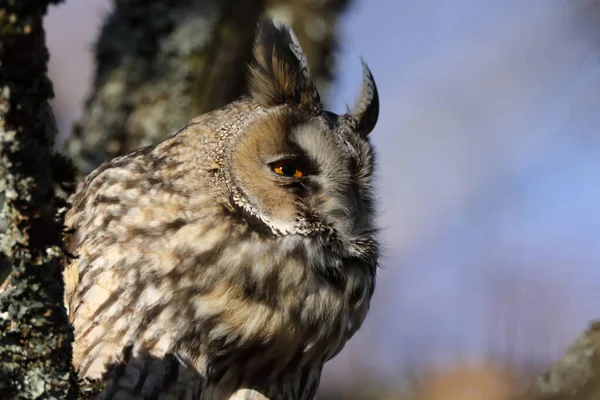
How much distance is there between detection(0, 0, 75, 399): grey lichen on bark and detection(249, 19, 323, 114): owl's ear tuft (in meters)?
1.14

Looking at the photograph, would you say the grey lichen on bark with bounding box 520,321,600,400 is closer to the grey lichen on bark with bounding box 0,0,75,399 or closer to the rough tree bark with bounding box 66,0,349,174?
the grey lichen on bark with bounding box 0,0,75,399

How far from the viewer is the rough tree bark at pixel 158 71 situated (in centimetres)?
365

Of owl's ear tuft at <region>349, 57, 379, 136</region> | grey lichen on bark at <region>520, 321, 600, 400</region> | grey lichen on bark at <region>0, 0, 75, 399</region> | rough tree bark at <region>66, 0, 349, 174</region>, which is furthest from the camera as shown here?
rough tree bark at <region>66, 0, 349, 174</region>

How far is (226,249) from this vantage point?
2324 millimetres

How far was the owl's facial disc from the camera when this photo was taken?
2.33 meters

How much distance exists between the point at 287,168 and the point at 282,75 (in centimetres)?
30

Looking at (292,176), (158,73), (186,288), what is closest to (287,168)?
(292,176)

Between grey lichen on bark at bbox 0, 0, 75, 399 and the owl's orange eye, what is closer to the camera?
grey lichen on bark at bbox 0, 0, 75, 399

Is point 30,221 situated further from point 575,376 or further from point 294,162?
point 294,162

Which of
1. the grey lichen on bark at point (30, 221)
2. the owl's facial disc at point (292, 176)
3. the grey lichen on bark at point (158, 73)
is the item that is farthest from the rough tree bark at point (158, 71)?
the grey lichen on bark at point (30, 221)

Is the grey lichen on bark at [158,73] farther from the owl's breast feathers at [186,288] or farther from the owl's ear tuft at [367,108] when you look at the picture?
the owl's breast feathers at [186,288]

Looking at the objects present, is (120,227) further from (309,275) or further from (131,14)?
(131,14)

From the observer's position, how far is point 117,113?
12.2ft

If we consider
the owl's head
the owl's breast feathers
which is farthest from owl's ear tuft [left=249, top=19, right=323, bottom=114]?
the owl's breast feathers
